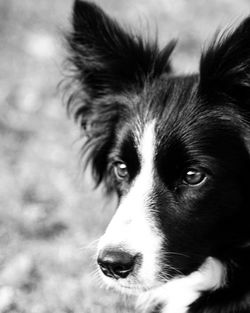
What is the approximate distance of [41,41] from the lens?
26.1 ft

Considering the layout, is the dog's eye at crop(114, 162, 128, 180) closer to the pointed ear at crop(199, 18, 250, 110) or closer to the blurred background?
the pointed ear at crop(199, 18, 250, 110)

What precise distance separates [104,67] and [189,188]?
111cm

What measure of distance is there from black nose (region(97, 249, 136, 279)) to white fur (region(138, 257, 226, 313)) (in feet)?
1.19

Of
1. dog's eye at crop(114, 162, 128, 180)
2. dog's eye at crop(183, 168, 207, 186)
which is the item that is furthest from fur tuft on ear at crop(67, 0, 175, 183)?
dog's eye at crop(183, 168, 207, 186)

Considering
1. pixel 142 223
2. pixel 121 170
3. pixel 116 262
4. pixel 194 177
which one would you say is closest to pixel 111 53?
pixel 121 170

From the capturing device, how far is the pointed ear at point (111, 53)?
12.5 ft

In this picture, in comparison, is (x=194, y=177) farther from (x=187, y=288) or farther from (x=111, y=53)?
(x=111, y=53)

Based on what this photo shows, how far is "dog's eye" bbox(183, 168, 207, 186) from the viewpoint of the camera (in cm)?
331

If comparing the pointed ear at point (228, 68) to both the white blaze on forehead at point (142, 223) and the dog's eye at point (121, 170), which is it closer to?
the white blaze on forehead at point (142, 223)

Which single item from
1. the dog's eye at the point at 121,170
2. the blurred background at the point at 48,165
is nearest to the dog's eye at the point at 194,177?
the dog's eye at the point at 121,170

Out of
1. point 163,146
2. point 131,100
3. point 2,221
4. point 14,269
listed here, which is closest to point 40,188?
point 2,221

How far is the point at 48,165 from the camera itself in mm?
6035

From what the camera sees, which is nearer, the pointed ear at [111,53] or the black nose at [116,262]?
the black nose at [116,262]

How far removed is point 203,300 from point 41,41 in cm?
527
